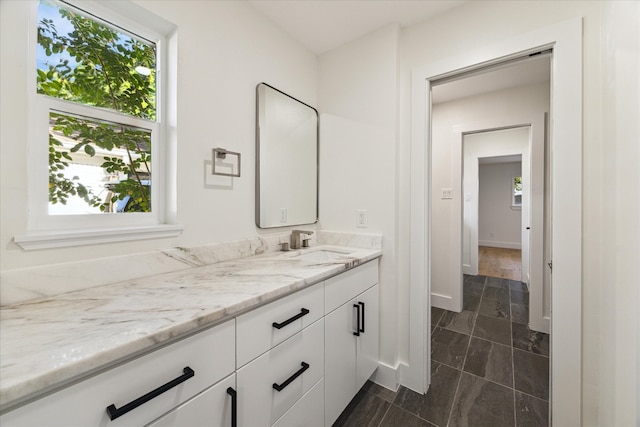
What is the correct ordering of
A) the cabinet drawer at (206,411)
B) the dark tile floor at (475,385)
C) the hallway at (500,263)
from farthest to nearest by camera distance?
the hallway at (500,263)
the dark tile floor at (475,385)
the cabinet drawer at (206,411)

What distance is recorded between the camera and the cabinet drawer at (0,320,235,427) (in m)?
0.52

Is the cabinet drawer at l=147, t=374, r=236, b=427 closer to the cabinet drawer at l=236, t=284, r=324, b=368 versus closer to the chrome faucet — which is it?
the cabinet drawer at l=236, t=284, r=324, b=368

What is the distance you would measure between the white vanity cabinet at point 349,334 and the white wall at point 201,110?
70 centimetres

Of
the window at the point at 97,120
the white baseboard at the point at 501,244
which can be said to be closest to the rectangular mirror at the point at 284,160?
the window at the point at 97,120

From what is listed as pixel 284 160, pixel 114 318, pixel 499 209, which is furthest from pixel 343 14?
pixel 499 209

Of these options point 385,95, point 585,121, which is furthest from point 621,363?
point 385,95

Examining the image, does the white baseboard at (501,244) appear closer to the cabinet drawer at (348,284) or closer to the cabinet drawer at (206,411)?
the cabinet drawer at (348,284)

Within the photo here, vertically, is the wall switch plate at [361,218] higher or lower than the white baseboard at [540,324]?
higher

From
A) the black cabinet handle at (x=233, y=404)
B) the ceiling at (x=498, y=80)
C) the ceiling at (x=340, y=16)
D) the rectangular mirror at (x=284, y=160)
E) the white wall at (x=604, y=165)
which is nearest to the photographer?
the black cabinet handle at (x=233, y=404)

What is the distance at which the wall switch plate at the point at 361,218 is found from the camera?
6.16ft

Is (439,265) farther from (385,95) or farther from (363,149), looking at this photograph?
(385,95)

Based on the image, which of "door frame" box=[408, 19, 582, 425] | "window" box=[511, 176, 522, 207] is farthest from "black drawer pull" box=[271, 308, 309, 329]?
"window" box=[511, 176, 522, 207]

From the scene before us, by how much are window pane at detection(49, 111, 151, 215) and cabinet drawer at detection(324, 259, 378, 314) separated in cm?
99

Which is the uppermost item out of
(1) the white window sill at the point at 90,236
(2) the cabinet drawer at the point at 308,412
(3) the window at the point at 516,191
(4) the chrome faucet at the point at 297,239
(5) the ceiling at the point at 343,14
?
(5) the ceiling at the point at 343,14
